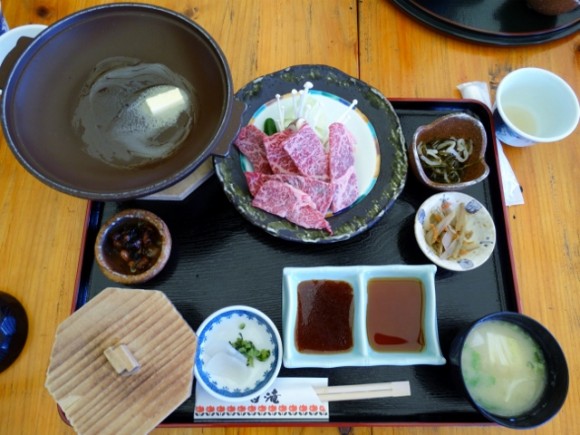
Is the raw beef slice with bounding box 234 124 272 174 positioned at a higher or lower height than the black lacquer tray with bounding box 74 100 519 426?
higher

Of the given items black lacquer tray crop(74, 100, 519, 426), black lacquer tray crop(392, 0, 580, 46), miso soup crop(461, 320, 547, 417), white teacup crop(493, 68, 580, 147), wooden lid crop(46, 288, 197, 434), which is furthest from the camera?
black lacquer tray crop(392, 0, 580, 46)

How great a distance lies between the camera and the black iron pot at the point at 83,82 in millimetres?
1333

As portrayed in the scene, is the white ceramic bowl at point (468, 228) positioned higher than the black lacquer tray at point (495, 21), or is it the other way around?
the black lacquer tray at point (495, 21)

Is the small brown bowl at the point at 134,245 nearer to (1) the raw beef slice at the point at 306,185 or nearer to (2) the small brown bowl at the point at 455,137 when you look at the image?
(1) the raw beef slice at the point at 306,185

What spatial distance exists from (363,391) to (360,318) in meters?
0.25

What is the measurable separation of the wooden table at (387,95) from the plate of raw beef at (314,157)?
25 cm

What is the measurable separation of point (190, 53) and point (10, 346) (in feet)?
4.06

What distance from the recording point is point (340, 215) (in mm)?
1704

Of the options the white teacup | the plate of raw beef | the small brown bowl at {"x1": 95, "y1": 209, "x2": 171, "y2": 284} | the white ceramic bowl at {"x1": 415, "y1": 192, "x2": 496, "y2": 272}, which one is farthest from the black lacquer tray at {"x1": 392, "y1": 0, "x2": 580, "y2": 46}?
the small brown bowl at {"x1": 95, "y1": 209, "x2": 171, "y2": 284}

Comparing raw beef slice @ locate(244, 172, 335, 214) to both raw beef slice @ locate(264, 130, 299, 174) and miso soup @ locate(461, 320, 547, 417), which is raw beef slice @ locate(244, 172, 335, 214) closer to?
raw beef slice @ locate(264, 130, 299, 174)

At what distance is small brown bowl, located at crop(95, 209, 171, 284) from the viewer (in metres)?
1.59

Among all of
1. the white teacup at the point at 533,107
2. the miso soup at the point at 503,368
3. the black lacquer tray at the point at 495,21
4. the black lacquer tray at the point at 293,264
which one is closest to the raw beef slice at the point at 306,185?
the black lacquer tray at the point at 293,264

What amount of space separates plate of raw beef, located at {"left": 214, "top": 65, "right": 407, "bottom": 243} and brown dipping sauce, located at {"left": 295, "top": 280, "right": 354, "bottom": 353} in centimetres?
18

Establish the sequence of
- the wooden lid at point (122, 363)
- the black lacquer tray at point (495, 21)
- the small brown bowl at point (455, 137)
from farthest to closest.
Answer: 1. the black lacquer tray at point (495, 21)
2. the small brown bowl at point (455, 137)
3. the wooden lid at point (122, 363)
